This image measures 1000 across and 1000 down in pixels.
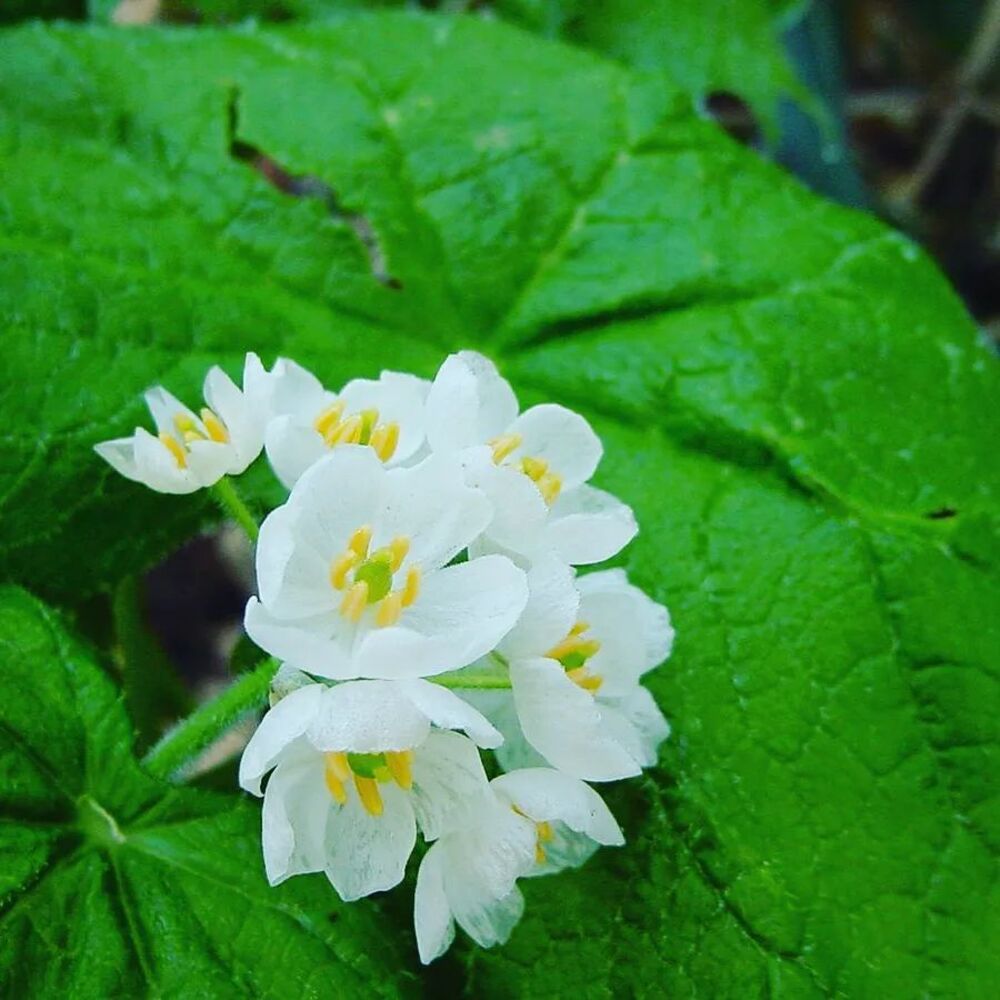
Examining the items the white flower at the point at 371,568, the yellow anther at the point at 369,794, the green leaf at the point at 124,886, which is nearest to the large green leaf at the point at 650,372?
the green leaf at the point at 124,886

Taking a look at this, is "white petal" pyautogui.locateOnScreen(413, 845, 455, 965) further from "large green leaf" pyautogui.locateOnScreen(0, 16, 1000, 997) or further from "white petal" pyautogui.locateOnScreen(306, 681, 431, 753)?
"large green leaf" pyautogui.locateOnScreen(0, 16, 1000, 997)

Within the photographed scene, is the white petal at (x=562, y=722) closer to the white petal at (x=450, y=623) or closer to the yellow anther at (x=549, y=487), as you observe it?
the white petal at (x=450, y=623)

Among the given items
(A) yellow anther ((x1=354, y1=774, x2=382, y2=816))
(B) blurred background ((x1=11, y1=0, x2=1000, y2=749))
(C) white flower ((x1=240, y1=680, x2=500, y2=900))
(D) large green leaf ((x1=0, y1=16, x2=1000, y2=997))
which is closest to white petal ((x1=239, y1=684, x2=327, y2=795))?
(C) white flower ((x1=240, y1=680, x2=500, y2=900))

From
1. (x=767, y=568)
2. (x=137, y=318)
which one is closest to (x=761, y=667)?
(x=767, y=568)

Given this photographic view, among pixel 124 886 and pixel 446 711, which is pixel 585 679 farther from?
pixel 124 886

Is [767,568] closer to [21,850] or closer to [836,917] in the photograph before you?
[836,917]

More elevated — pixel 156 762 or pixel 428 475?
pixel 428 475
